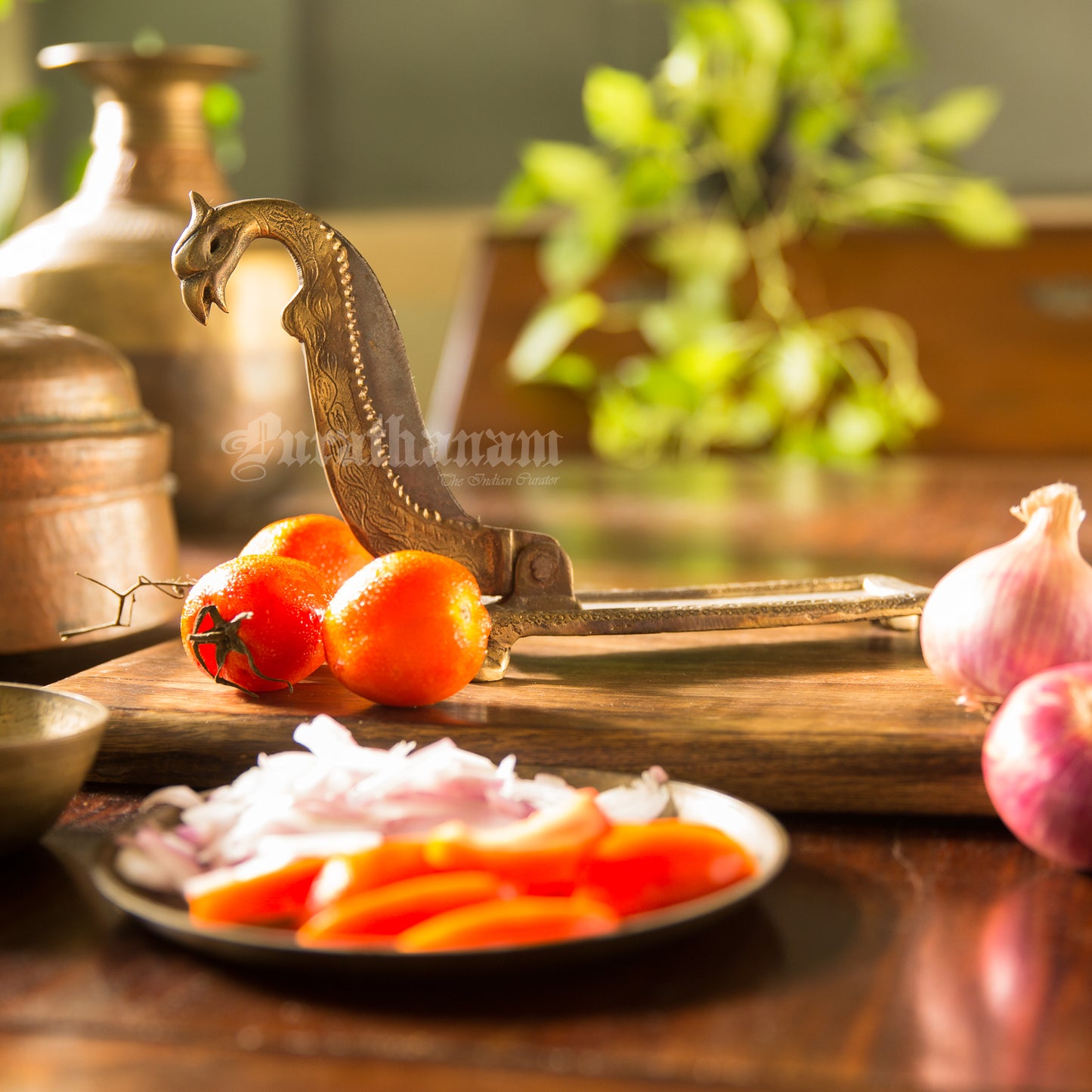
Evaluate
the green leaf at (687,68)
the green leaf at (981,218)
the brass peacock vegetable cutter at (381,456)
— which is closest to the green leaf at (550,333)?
the green leaf at (687,68)

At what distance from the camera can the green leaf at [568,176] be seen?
2.83m

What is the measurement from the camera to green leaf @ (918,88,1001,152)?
2.91 meters

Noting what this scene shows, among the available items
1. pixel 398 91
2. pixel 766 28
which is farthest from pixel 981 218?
pixel 398 91

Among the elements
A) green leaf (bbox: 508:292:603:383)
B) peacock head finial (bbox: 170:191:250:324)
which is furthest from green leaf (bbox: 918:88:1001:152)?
peacock head finial (bbox: 170:191:250:324)

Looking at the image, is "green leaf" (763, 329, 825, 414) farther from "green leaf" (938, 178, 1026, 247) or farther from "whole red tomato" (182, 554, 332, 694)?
"whole red tomato" (182, 554, 332, 694)

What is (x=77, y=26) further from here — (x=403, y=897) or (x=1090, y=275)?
(x=403, y=897)

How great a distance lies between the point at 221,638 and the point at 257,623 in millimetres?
22

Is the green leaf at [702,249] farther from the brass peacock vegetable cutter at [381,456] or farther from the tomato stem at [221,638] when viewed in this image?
the tomato stem at [221,638]

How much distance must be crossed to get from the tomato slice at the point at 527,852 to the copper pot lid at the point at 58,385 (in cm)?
56

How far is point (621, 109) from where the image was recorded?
2.78m

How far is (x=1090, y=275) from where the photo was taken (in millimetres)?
2727

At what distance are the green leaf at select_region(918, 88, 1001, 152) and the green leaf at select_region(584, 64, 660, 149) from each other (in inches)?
23.6

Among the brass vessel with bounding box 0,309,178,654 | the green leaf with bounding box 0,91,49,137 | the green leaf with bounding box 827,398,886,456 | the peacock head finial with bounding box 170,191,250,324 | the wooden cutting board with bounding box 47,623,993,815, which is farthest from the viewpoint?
the green leaf with bounding box 827,398,886,456

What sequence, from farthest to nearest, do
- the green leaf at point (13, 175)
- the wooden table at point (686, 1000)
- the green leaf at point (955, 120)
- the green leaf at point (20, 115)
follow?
the green leaf at point (955, 120) < the green leaf at point (13, 175) < the green leaf at point (20, 115) < the wooden table at point (686, 1000)
